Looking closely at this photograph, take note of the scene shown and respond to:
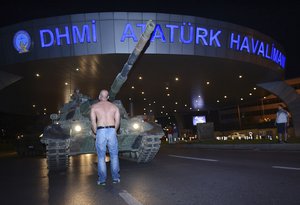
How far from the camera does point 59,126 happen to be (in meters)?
12.1

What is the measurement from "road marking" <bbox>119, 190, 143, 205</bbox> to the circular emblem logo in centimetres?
2300

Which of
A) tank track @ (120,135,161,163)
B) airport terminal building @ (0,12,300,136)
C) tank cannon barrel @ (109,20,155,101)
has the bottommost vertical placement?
tank track @ (120,135,161,163)

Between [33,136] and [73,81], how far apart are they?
10.6m

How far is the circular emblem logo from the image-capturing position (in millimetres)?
26953

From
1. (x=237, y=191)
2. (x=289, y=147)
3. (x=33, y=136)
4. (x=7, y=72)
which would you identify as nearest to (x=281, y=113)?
(x=289, y=147)

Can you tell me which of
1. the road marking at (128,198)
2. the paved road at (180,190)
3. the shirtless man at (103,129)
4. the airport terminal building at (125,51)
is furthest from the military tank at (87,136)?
the airport terminal building at (125,51)

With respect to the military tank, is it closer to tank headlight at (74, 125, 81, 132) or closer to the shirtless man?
tank headlight at (74, 125, 81, 132)

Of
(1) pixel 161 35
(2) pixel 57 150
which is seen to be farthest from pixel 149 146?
(1) pixel 161 35

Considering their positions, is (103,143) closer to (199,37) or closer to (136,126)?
(136,126)

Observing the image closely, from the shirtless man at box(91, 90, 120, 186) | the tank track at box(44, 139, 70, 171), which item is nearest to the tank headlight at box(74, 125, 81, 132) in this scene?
the tank track at box(44, 139, 70, 171)

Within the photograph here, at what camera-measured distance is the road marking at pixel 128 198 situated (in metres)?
5.45

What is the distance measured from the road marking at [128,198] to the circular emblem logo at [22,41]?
75.4ft

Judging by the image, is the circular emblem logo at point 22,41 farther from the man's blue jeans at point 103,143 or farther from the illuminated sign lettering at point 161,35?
the man's blue jeans at point 103,143

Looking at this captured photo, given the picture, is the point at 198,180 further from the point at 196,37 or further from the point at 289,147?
the point at 196,37
